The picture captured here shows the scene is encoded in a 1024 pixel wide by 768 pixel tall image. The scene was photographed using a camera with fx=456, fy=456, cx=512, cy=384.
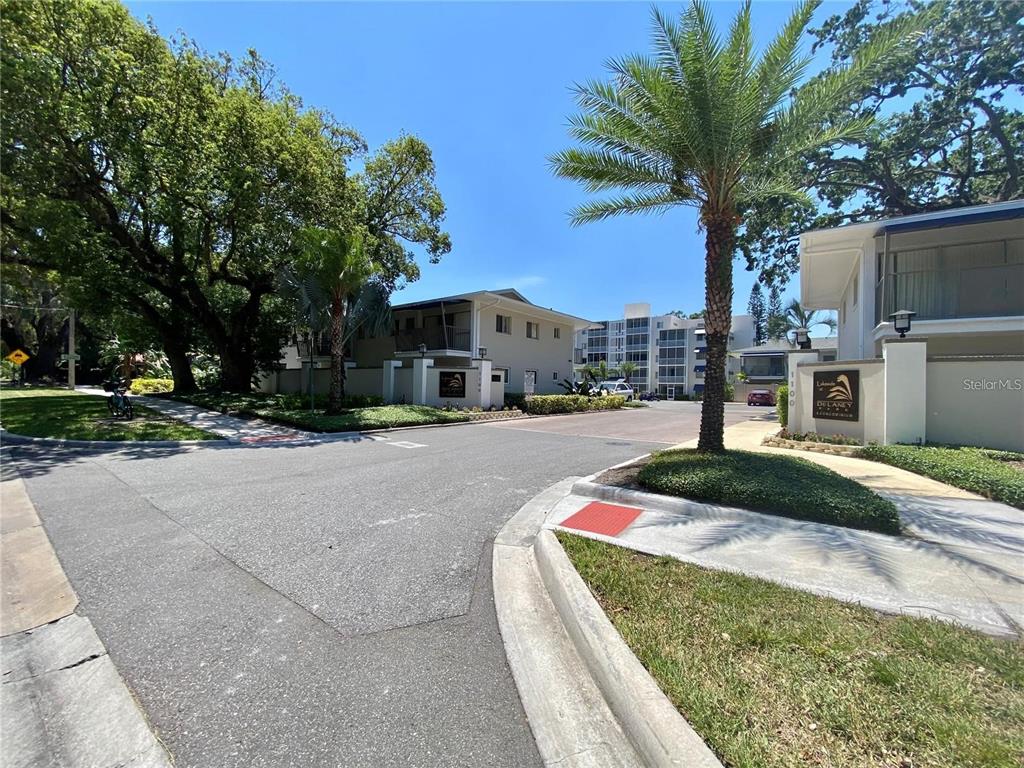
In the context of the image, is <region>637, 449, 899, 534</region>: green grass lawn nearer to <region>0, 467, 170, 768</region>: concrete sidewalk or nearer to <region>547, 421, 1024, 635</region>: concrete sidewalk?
<region>547, 421, 1024, 635</region>: concrete sidewalk

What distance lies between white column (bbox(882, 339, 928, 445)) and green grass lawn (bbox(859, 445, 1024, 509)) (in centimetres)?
51

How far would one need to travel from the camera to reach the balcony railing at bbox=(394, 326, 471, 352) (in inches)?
938

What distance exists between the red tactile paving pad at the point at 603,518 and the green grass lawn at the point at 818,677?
1.55m

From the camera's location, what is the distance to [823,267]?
1666 centimetres

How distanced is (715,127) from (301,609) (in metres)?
8.29

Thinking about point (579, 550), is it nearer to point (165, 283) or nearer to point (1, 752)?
point (1, 752)

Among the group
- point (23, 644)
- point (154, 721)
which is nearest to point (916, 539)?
point (154, 721)

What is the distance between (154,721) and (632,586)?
3121 millimetres

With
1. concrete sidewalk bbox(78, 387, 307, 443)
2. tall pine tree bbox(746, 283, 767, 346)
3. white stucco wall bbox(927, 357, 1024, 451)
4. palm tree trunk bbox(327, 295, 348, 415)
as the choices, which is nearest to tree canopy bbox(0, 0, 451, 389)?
palm tree trunk bbox(327, 295, 348, 415)

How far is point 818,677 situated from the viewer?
254cm

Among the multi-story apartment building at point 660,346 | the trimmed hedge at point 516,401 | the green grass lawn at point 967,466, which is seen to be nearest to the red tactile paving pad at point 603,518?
the green grass lawn at point 967,466

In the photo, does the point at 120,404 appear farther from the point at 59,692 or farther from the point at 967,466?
the point at 967,466

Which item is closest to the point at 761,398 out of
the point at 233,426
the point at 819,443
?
the point at 819,443

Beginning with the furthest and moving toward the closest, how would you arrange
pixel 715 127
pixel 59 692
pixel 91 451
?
pixel 91 451, pixel 715 127, pixel 59 692
